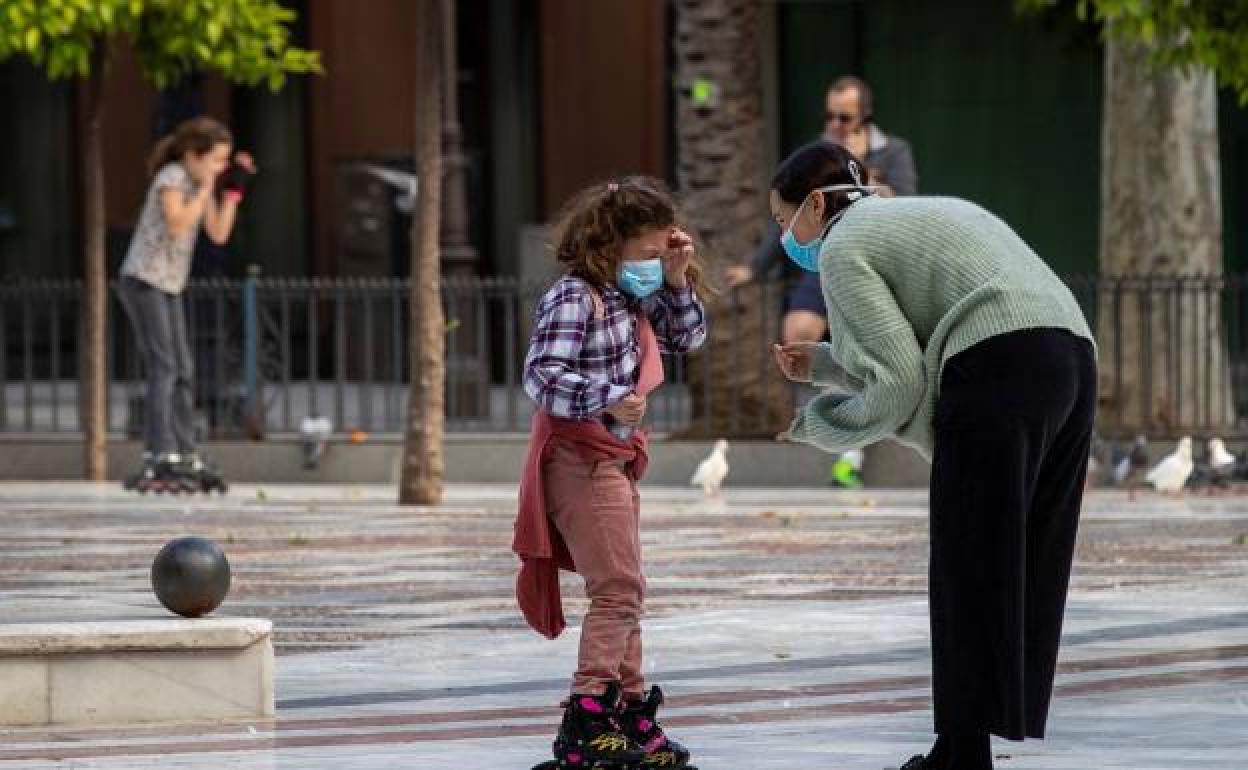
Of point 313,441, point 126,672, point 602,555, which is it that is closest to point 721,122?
point 313,441

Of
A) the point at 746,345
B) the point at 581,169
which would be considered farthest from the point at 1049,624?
the point at 581,169

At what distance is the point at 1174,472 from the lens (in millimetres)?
17766

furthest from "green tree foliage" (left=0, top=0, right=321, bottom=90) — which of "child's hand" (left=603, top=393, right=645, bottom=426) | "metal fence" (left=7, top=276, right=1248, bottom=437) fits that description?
"child's hand" (left=603, top=393, right=645, bottom=426)

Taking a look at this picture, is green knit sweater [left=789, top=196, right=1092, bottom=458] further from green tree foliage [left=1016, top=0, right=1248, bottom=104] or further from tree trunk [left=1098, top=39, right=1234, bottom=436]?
tree trunk [left=1098, top=39, right=1234, bottom=436]

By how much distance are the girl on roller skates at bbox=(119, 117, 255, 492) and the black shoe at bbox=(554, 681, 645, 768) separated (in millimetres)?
9262

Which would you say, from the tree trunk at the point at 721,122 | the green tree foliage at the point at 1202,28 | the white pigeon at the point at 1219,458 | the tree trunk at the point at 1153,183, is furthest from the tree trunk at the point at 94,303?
the white pigeon at the point at 1219,458

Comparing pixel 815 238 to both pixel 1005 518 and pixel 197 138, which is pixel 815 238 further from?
pixel 197 138

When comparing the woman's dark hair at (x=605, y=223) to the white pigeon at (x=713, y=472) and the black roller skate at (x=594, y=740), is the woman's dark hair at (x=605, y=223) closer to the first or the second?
the black roller skate at (x=594, y=740)

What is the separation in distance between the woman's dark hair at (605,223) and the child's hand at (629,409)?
0.30 m

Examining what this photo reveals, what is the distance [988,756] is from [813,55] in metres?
22.1

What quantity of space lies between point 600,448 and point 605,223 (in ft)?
1.76

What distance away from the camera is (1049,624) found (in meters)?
7.56

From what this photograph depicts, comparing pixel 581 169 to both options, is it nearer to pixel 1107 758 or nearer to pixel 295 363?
pixel 295 363

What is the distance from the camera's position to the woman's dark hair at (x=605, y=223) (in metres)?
8.22
